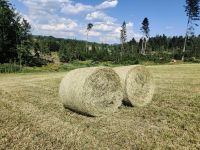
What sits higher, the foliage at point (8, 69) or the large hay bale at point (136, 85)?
the large hay bale at point (136, 85)

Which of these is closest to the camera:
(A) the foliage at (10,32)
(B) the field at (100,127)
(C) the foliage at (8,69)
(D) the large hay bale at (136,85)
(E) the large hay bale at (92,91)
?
(B) the field at (100,127)

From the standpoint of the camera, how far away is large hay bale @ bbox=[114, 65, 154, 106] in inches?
479

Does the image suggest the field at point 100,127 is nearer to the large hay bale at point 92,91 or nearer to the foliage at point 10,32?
the large hay bale at point 92,91

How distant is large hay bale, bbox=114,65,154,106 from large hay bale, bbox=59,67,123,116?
87 cm

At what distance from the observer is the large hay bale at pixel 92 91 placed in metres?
10.3

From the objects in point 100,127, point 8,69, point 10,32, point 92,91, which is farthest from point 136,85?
point 10,32

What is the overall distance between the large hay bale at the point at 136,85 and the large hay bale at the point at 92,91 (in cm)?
87

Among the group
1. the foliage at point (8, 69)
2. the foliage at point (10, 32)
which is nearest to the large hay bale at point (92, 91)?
the foliage at point (8, 69)

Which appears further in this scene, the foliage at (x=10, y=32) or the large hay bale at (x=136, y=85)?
the foliage at (x=10, y=32)

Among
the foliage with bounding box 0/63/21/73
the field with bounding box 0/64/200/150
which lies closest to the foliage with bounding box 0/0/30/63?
the foliage with bounding box 0/63/21/73

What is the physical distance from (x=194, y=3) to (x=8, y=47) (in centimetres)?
3854

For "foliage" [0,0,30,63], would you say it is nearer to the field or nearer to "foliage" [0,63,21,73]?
"foliage" [0,63,21,73]

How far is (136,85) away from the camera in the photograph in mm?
12750

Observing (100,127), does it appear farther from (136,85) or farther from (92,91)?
(136,85)
